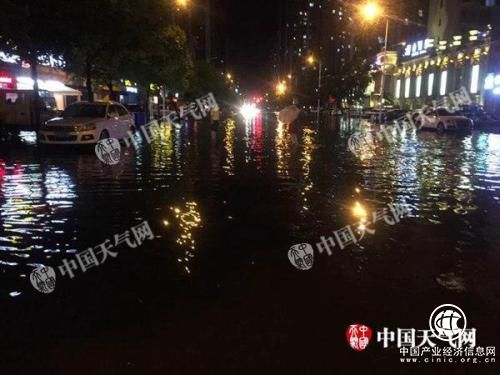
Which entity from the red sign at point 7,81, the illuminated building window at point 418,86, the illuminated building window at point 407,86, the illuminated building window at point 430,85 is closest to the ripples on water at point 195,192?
the red sign at point 7,81

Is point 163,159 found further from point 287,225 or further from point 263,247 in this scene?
point 263,247

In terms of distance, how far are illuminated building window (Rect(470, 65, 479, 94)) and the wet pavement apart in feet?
168

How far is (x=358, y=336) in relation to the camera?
14.1ft

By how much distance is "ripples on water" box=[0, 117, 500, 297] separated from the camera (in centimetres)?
720

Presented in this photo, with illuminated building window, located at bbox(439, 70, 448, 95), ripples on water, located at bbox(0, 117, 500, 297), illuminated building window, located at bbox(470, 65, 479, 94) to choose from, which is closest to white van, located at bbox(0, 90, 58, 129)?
ripples on water, located at bbox(0, 117, 500, 297)

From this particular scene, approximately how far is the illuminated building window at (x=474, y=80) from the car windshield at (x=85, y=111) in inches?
1969

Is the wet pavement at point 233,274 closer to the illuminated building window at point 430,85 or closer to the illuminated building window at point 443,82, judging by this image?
the illuminated building window at point 443,82

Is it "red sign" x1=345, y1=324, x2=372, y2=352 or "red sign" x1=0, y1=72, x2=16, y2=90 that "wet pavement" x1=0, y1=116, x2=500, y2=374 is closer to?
"red sign" x1=345, y1=324, x2=372, y2=352

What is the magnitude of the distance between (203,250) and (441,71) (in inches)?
2812

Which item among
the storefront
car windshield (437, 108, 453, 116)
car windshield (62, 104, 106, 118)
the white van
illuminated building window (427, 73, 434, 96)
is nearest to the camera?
car windshield (62, 104, 106, 118)

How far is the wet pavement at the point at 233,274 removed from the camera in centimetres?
401

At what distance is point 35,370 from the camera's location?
3.72m

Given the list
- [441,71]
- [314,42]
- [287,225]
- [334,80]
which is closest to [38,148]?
[287,225]

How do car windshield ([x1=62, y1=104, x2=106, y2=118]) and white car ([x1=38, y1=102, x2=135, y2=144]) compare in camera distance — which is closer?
white car ([x1=38, y1=102, x2=135, y2=144])
